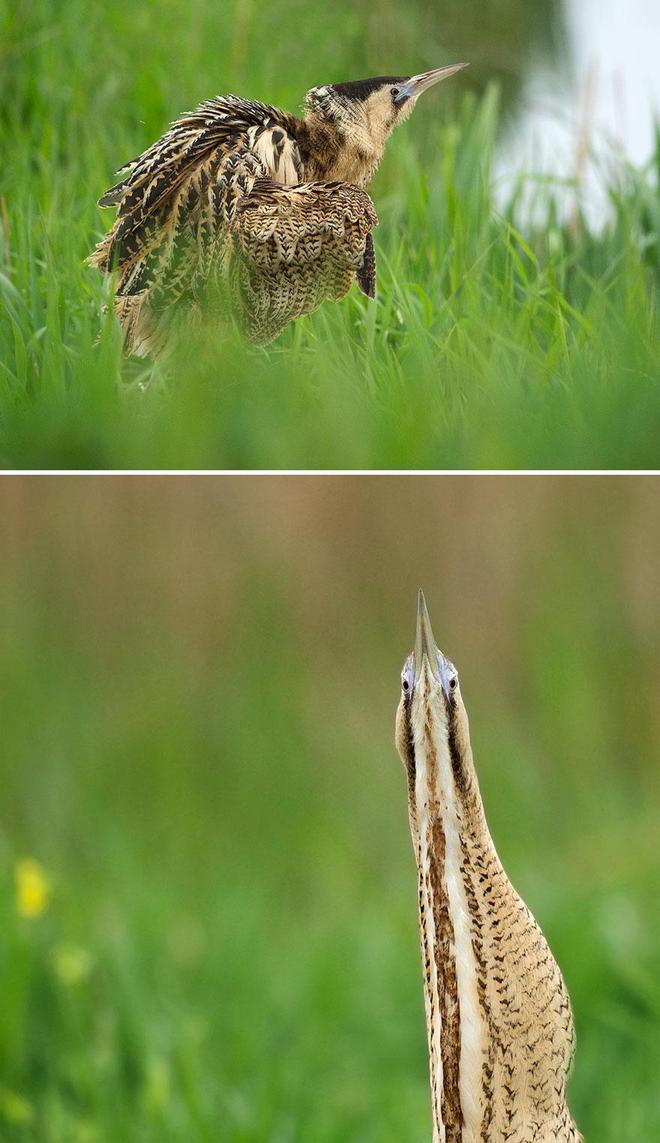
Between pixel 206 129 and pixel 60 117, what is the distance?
22cm

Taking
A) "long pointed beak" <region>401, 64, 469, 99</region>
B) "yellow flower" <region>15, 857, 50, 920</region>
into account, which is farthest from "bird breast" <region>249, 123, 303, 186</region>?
"yellow flower" <region>15, 857, 50, 920</region>

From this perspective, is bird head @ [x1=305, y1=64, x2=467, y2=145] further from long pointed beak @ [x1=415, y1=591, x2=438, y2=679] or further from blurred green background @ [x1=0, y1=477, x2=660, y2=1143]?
blurred green background @ [x1=0, y1=477, x2=660, y2=1143]

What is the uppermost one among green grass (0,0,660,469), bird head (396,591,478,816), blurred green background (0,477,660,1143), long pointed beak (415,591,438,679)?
green grass (0,0,660,469)

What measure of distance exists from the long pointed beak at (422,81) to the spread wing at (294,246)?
0.43ft

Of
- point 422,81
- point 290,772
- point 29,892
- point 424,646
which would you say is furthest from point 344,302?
point 290,772

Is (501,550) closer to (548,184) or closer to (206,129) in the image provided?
(548,184)

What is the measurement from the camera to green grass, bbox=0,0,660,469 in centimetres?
105

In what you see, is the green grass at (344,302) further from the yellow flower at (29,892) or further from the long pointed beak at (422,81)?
the yellow flower at (29,892)

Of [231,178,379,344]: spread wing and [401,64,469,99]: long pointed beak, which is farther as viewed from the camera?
[401,64,469,99]: long pointed beak

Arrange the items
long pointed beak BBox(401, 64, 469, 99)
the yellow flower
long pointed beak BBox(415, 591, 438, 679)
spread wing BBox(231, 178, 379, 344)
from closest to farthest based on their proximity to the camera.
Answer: long pointed beak BBox(415, 591, 438, 679) < spread wing BBox(231, 178, 379, 344) < long pointed beak BBox(401, 64, 469, 99) < the yellow flower

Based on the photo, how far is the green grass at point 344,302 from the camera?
1.05m

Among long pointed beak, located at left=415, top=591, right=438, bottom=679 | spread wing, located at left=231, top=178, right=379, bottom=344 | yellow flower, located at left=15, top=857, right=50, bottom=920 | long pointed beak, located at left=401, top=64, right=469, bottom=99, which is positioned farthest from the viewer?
yellow flower, located at left=15, top=857, right=50, bottom=920

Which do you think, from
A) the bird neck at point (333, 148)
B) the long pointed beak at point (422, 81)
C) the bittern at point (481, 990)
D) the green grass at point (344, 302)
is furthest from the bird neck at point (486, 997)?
the long pointed beak at point (422, 81)

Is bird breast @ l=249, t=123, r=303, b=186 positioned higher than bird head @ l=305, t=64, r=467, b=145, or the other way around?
bird head @ l=305, t=64, r=467, b=145
